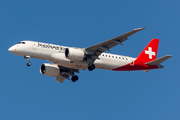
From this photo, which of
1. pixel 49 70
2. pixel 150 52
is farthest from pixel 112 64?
pixel 49 70

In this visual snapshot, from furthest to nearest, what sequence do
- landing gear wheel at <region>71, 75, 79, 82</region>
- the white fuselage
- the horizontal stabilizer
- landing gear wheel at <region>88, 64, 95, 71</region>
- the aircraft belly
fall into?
landing gear wheel at <region>71, 75, 79, 82</region>, the aircraft belly, the horizontal stabilizer, landing gear wheel at <region>88, 64, 95, 71</region>, the white fuselage

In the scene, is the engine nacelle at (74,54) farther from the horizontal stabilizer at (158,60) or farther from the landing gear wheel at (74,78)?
the horizontal stabilizer at (158,60)

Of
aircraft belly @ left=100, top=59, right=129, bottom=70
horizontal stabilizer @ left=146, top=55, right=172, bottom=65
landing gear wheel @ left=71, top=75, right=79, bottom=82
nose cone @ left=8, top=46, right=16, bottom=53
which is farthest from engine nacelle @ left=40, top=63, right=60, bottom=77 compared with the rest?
horizontal stabilizer @ left=146, top=55, right=172, bottom=65

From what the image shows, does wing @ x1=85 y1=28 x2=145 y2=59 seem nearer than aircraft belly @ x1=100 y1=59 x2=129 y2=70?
Yes

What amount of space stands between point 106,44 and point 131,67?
7292mm

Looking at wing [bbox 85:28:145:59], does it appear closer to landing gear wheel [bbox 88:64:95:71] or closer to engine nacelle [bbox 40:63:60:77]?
landing gear wheel [bbox 88:64:95:71]

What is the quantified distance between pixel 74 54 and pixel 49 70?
22.3 ft

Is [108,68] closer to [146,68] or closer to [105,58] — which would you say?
[105,58]

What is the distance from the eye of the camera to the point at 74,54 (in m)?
42.8

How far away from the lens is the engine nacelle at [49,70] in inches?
1886

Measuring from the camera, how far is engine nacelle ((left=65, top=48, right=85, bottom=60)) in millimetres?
42625

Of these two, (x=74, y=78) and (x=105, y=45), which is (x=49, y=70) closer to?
(x=74, y=78)

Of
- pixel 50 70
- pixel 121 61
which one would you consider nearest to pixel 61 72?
pixel 50 70

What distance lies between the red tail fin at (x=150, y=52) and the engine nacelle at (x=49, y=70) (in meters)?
11.8
